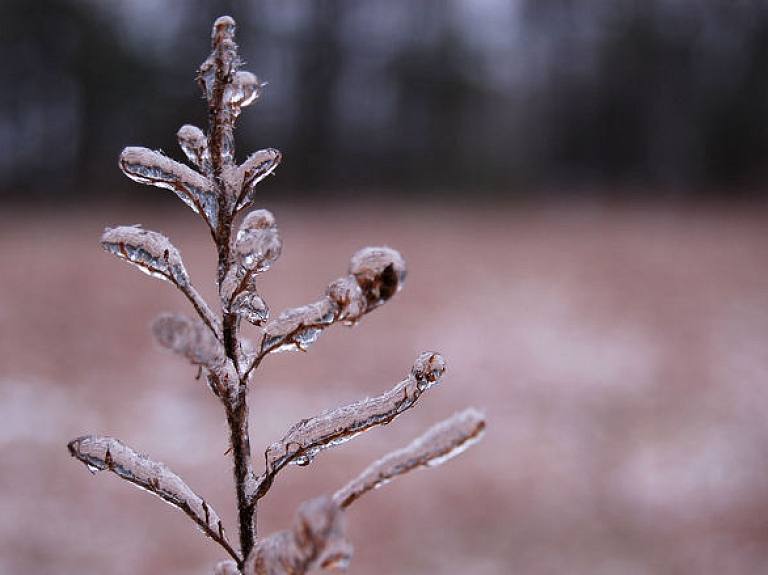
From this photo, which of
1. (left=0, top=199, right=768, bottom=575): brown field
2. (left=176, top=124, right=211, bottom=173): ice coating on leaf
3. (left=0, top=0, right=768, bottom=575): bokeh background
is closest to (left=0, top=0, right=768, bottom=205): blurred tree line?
(left=0, top=0, right=768, bottom=575): bokeh background

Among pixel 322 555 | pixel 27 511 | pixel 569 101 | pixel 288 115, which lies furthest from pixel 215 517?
pixel 569 101

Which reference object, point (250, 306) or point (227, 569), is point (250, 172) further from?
point (227, 569)

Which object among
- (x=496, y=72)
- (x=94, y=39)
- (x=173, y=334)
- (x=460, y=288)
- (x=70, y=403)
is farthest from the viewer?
(x=496, y=72)

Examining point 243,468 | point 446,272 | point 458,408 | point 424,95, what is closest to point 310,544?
point 243,468

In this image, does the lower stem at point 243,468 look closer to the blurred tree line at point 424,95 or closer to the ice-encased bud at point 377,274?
the ice-encased bud at point 377,274

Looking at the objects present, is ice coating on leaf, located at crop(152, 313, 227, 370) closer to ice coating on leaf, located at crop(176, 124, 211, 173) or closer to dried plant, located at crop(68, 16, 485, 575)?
dried plant, located at crop(68, 16, 485, 575)

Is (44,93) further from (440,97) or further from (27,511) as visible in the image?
(27,511)

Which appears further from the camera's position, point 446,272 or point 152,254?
point 446,272
